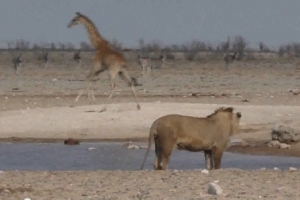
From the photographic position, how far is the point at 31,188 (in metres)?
11.6

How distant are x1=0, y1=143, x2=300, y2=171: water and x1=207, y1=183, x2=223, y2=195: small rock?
4.43 m

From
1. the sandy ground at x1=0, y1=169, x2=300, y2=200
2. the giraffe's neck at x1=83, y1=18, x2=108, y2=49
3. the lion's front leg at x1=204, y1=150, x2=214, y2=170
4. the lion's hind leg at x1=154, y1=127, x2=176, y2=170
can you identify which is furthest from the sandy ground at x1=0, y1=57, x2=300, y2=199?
the giraffe's neck at x1=83, y1=18, x2=108, y2=49

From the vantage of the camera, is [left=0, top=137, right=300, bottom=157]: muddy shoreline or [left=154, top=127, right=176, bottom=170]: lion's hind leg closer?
[left=154, top=127, right=176, bottom=170]: lion's hind leg

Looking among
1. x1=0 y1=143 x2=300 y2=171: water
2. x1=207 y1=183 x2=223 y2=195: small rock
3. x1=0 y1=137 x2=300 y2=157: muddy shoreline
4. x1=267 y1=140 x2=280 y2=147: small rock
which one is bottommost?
x1=0 y1=137 x2=300 y2=157: muddy shoreline

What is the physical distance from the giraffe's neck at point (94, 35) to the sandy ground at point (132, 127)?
1.61 meters

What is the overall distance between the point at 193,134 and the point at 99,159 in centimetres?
318

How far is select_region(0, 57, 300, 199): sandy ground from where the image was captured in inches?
448

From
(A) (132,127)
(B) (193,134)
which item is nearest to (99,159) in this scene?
(B) (193,134)

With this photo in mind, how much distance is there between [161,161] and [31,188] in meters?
2.81

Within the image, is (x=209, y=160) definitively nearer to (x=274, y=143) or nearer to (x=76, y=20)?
(x=274, y=143)

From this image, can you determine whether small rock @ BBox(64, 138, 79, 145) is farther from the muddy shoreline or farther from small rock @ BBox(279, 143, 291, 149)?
small rock @ BBox(279, 143, 291, 149)

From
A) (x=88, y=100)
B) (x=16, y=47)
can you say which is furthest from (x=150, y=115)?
(x=16, y=47)

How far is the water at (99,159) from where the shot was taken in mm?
15812

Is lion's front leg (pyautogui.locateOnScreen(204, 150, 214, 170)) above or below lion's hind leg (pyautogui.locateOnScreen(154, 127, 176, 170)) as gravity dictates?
below
